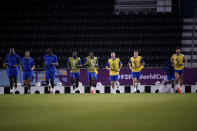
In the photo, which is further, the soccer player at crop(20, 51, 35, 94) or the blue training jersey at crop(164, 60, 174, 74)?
the blue training jersey at crop(164, 60, 174, 74)

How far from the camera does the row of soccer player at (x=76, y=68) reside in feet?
47.9

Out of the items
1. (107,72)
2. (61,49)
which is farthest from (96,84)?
(61,49)

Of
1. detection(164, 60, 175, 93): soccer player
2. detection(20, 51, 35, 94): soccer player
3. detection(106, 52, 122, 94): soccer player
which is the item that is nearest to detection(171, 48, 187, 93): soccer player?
detection(164, 60, 175, 93): soccer player

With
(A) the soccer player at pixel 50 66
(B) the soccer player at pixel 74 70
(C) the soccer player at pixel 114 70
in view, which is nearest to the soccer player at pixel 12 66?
(A) the soccer player at pixel 50 66

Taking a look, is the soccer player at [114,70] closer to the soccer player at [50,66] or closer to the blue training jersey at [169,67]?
the blue training jersey at [169,67]

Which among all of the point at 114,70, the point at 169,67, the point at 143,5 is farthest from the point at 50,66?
the point at 143,5

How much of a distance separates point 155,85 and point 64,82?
4045 mm

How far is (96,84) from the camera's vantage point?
1662 cm

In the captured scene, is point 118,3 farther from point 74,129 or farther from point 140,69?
point 74,129

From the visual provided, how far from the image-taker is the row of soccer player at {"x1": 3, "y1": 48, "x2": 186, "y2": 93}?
14609mm

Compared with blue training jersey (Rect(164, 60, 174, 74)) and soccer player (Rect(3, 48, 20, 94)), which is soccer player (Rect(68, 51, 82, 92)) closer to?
soccer player (Rect(3, 48, 20, 94))

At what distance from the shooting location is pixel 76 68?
15508 mm

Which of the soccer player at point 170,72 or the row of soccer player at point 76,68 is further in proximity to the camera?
the soccer player at point 170,72

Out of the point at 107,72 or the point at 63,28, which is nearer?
the point at 107,72
